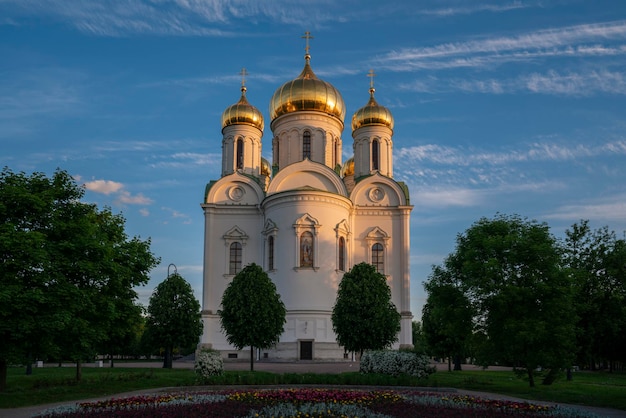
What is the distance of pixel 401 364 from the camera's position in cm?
2075

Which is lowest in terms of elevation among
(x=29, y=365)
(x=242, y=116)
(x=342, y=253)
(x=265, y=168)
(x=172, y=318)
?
(x=29, y=365)

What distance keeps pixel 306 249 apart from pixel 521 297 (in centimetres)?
2015

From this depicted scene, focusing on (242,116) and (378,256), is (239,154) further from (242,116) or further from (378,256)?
(378,256)

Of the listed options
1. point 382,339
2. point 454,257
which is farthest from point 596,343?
point 454,257

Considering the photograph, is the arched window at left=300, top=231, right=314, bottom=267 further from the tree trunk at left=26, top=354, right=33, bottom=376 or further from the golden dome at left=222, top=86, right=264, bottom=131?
the tree trunk at left=26, top=354, right=33, bottom=376

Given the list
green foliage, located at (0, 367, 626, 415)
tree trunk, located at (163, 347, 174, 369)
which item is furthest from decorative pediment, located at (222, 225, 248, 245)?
green foliage, located at (0, 367, 626, 415)

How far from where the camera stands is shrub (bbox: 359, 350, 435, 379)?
2062 cm

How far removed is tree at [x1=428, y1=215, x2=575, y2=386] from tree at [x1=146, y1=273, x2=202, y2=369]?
55.3 feet

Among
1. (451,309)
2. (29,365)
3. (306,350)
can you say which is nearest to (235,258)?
(306,350)

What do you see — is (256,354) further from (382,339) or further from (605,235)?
(605,235)

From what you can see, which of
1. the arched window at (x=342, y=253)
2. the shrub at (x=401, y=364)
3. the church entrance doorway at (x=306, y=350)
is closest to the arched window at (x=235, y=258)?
the arched window at (x=342, y=253)

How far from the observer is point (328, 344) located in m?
36.9

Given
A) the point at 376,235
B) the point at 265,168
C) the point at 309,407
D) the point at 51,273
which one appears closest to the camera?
the point at 309,407

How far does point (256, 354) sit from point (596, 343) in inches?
775
